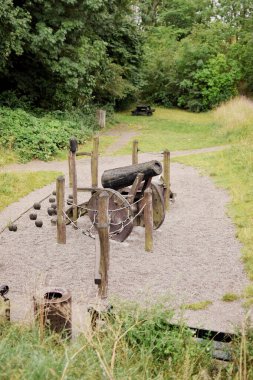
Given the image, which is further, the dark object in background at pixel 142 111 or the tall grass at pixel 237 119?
the dark object in background at pixel 142 111

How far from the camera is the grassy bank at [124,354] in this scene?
3.93m

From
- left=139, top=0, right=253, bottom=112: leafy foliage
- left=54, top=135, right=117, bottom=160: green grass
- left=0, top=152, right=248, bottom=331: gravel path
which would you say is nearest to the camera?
left=0, top=152, right=248, bottom=331: gravel path

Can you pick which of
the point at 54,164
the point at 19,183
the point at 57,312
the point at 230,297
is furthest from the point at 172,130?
the point at 57,312

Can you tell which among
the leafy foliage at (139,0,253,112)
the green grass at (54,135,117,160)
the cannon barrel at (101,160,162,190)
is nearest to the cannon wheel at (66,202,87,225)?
the cannon barrel at (101,160,162,190)

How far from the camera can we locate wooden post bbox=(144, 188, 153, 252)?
29.6ft

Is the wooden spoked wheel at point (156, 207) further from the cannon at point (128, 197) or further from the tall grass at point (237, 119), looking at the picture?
the tall grass at point (237, 119)

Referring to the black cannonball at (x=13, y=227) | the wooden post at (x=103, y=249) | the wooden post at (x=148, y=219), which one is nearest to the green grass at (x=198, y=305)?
the wooden post at (x=103, y=249)

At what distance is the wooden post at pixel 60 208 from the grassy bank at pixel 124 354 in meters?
3.79

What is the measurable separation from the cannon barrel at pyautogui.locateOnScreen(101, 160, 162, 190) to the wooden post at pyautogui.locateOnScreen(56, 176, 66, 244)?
112 cm

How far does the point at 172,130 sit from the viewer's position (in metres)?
24.8

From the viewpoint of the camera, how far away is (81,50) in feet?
70.3

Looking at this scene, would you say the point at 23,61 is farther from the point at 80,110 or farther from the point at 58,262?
the point at 58,262

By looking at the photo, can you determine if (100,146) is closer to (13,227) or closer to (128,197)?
(13,227)

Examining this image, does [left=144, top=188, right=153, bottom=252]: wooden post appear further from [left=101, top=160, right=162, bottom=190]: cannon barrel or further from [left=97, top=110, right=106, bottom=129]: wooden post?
[left=97, top=110, right=106, bottom=129]: wooden post
